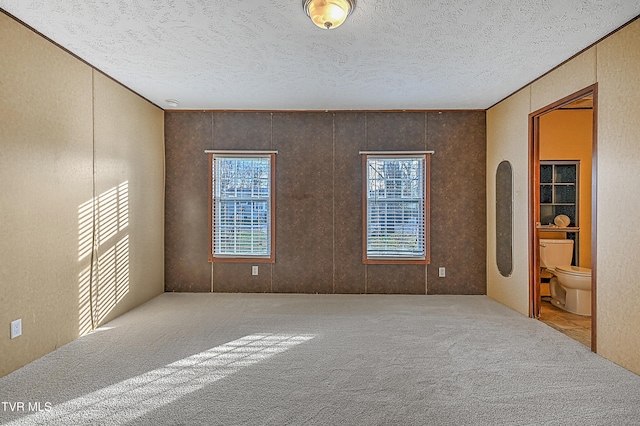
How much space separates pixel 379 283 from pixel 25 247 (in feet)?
12.4

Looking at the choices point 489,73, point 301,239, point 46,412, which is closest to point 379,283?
point 301,239

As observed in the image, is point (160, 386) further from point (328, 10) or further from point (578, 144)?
point (578, 144)

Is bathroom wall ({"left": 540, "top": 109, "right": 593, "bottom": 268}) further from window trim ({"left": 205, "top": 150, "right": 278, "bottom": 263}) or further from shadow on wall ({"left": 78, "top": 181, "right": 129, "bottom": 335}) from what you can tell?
shadow on wall ({"left": 78, "top": 181, "right": 129, "bottom": 335})

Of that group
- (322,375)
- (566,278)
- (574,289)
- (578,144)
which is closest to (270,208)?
(322,375)

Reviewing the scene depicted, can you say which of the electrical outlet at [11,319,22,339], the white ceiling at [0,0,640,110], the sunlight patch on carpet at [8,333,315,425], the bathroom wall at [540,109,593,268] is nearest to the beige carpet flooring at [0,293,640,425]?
the sunlight patch on carpet at [8,333,315,425]

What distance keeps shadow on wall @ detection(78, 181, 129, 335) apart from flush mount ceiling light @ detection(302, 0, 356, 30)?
2670 mm

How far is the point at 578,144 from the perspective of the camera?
4605 mm

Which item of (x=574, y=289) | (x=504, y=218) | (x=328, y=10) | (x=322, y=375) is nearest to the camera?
(x=328, y=10)

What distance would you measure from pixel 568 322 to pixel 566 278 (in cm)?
58

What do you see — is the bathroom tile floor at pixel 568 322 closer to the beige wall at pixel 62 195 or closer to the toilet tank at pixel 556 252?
the toilet tank at pixel 556 252

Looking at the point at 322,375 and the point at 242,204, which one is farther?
the point at 242,204

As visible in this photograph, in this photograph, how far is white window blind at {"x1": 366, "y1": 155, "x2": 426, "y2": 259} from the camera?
15.3 feet

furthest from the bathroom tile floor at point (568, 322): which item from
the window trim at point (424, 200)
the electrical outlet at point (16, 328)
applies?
the electrical outlet at point (16, 328)

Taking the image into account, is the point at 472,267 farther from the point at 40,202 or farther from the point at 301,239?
the point at 40,202
